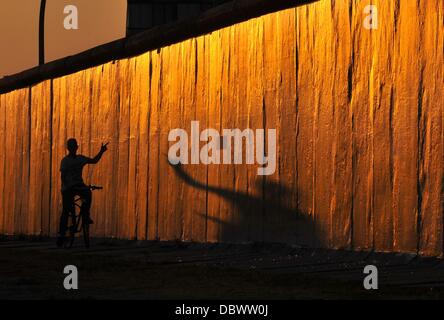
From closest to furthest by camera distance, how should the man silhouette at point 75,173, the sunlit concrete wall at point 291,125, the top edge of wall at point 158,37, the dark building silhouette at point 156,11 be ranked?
1. the sunlit concrete wall at point 291,125
2. the top edge of wall at point 158,37
3. the man silhouette at point 75,173
4. the dark building silhouette at point 156,11

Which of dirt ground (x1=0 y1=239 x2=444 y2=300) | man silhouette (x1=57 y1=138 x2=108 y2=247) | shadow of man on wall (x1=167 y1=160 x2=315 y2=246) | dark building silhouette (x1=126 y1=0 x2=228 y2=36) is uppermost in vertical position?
dark building silhouette (x1=126 y1=0 x2=228 y2=36)

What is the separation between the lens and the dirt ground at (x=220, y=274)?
35.1 feet

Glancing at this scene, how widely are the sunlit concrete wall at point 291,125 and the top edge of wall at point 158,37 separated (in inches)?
5.7

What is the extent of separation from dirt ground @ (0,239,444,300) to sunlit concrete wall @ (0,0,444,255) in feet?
1.01

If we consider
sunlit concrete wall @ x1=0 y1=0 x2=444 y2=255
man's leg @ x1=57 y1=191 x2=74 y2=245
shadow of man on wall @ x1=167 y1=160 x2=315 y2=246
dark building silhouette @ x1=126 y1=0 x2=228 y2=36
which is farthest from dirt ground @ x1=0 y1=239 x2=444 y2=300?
dark building silhouette @ x1=126 y1=0 x2=228 y2=36

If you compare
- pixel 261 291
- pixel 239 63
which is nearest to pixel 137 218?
pixel 239 63

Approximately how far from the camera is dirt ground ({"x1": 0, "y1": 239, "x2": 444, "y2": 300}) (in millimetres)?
10695

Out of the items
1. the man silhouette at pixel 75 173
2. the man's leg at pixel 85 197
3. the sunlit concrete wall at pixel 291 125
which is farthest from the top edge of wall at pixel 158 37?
the man's leg at pixel 85 197

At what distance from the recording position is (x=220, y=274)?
13.0m

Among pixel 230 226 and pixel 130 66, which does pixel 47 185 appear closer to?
pixel 130 66

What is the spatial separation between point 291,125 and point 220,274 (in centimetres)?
359

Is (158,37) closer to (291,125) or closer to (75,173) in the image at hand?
(75,173)

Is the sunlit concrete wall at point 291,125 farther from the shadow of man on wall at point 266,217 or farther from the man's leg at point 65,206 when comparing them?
the man's leg at point 65,206

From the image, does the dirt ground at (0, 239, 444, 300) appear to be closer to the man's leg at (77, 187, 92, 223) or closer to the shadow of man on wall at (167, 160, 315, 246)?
the shadow of man on wall at (167, 160, 315, 246)
